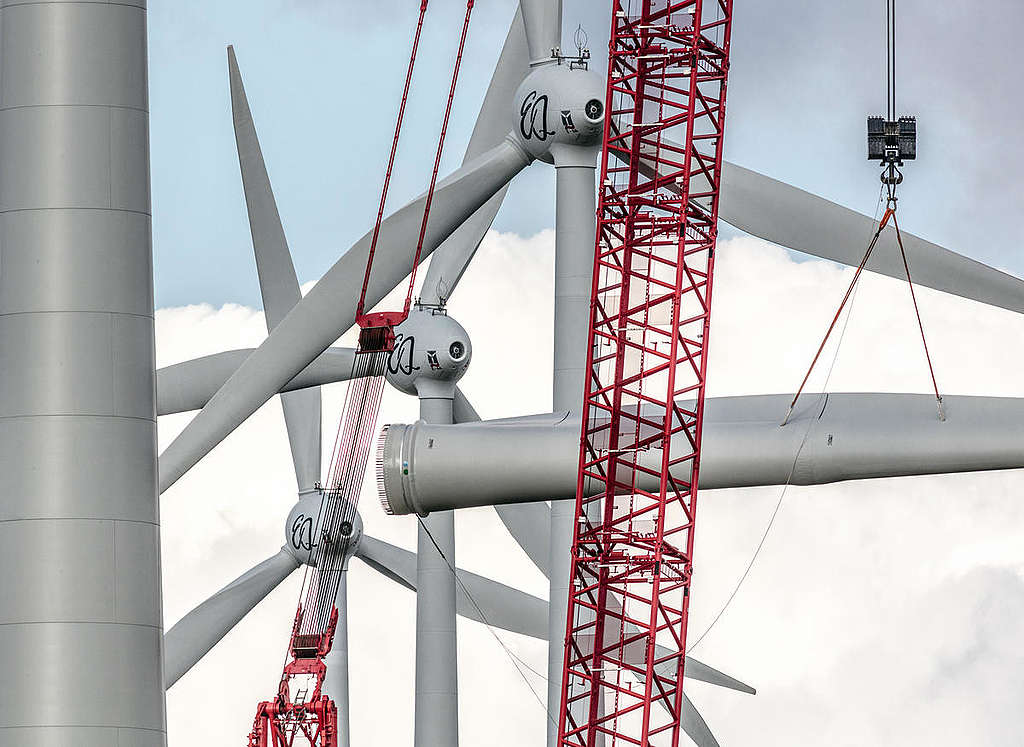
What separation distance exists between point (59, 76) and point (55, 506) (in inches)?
178

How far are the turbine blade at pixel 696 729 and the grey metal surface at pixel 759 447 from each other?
12.2m

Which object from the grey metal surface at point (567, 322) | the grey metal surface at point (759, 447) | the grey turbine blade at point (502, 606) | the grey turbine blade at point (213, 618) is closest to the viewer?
the grey metal surface at point (759, 447)

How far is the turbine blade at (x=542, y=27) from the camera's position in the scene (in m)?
54.4

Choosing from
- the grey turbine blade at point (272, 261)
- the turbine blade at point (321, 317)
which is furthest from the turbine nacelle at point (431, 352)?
the turbine blade at point (321, 317)

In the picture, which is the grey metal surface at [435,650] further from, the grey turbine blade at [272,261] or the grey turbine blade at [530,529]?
the grey turbine blade at [272,261]

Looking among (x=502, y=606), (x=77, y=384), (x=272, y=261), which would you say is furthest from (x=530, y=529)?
(x=77, y=384)

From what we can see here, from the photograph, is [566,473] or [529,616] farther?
[529,616]

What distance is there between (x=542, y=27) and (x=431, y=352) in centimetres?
1383

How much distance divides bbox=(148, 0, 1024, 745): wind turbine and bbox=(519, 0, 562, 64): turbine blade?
4 cm

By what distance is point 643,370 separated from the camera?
48094 millimetres

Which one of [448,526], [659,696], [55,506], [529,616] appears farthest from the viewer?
[448,526]

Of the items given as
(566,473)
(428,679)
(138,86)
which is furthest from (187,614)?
(138,86)

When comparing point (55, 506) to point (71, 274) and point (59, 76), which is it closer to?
point (71, 274)

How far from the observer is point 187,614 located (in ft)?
208
